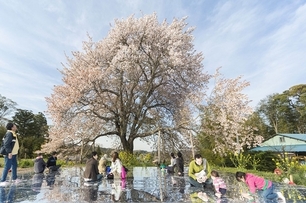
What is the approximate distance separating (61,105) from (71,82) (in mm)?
1655

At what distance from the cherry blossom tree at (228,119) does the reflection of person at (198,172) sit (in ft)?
25.6

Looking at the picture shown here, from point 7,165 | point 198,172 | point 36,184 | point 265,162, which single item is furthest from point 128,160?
point 198,172

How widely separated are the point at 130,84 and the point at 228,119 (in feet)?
26.6

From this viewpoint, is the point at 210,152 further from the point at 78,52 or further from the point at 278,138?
the point at 278,138

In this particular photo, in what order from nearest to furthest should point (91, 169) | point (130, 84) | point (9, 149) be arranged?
1. point (9, 149)
2. point (91, 169)
3. point (130, 84)

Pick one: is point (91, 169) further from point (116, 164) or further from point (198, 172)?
point (198, 172)

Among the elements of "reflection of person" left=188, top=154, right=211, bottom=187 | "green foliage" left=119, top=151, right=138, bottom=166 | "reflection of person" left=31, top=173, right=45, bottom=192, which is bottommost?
"reflection of person" left=31, top=173, right=45, bottom=192

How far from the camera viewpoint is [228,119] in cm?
1403

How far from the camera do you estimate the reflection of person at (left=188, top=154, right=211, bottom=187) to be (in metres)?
6.38

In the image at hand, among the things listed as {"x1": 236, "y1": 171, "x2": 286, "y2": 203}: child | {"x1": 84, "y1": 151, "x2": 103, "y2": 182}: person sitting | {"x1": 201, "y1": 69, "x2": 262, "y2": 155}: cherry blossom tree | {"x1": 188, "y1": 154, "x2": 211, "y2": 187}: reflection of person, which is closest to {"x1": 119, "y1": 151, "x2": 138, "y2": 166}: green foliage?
{"x1": 201, "y1": 69, "x2": 262, "y2": 155}: cherry blossom tree

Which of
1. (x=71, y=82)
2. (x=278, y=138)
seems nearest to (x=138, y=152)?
(x=71, y=82)

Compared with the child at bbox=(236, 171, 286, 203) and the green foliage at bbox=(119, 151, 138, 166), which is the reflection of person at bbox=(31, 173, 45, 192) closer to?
the child at bbox=(236, 171, 286, 203)

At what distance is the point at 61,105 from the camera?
1468 centimetres

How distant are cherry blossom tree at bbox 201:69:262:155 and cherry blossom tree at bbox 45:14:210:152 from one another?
1.40m
